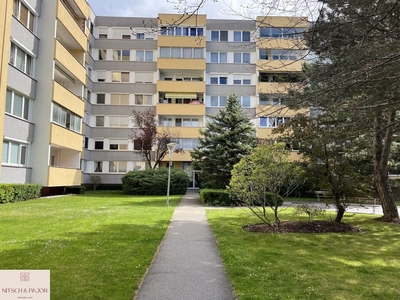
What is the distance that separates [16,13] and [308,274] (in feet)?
71.7

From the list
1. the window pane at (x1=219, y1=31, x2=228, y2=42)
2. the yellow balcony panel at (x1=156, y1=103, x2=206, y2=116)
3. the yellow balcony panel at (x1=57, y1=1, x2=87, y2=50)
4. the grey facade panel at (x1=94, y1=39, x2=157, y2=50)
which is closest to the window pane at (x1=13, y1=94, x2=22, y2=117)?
the yellow balcony panel at (x1=57, y1=1, x2=87, y2=50)

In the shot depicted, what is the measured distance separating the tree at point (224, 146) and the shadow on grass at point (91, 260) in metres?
14.3

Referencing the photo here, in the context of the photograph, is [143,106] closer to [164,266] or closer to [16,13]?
[16,13]

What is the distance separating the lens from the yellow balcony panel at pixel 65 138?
901 inches

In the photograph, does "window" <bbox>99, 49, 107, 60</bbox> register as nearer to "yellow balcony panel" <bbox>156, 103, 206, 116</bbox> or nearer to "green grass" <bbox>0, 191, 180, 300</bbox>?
"yellow balcony panel" <bbox>156, 103, 206, 116</bbox>

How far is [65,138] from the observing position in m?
25.1

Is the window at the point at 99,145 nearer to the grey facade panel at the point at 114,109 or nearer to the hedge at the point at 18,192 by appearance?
the grey facade panel at the point at 114,109

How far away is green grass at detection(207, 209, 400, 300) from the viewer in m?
5.11

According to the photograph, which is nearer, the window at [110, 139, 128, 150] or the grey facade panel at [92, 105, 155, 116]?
the window at [110, 139, 128, 150]

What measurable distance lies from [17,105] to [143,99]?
19544 mm

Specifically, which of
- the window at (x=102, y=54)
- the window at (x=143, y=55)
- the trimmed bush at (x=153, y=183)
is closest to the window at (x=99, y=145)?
the window at (x=102, y=54)

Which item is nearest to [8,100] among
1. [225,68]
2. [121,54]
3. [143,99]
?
[143,99]

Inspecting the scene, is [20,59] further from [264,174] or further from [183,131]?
[183,131]

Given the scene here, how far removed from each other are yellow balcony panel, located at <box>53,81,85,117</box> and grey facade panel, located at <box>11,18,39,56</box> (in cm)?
263
